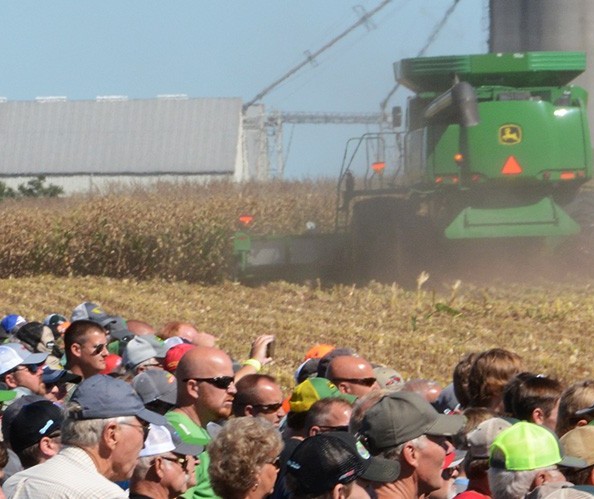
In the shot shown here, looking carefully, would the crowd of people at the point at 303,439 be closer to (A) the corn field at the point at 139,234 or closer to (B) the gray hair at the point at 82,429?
A: (B) the gray hair at the point at 82,429

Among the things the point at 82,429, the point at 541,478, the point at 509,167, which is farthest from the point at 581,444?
the point at 509,167

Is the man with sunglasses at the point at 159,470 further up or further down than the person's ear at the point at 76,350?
further down

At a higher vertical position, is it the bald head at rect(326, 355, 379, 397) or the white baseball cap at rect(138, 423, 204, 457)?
the bald head at rect(326, 355, 379, 397)

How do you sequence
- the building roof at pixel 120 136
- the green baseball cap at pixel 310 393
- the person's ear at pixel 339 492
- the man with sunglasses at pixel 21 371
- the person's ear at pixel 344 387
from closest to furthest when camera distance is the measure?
the person's ear at pixel 339 492 → the green baseball cap at pixel 310 393 → the person's ear at pixel 344 387 → the man with sunglasses at pixel 21 371 → the building roof at pixel 120 136

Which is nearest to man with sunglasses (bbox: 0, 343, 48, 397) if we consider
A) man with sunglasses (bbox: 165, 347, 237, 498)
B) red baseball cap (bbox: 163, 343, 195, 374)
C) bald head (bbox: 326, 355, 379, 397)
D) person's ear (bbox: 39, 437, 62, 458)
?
red baseball cap (bbox: 163, 343, 195, 374)

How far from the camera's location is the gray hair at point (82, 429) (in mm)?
4742

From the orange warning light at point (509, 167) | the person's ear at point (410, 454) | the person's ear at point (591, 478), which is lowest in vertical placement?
the person's ear at point (591, 478)

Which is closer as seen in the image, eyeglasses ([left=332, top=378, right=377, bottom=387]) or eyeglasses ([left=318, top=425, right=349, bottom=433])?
eyeglasses ([left=318, top=425, right=349, bottom=433])

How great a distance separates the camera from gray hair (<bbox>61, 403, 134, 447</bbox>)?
187 inches

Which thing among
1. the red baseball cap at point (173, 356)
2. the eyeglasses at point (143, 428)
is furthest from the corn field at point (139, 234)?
the eyeglasses at point (143, 428)

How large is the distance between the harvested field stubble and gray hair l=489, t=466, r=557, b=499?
25.4ft

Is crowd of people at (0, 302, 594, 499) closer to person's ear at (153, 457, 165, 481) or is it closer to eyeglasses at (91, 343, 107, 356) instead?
person's ear at (153, 457, 165, 481)

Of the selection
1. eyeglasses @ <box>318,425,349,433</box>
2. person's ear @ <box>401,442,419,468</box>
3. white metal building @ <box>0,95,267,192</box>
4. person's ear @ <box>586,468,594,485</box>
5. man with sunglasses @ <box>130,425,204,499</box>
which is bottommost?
man with sunglasses @ <box>130,425,204,499</box>

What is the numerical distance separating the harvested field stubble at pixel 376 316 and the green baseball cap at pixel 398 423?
7.45 meters
